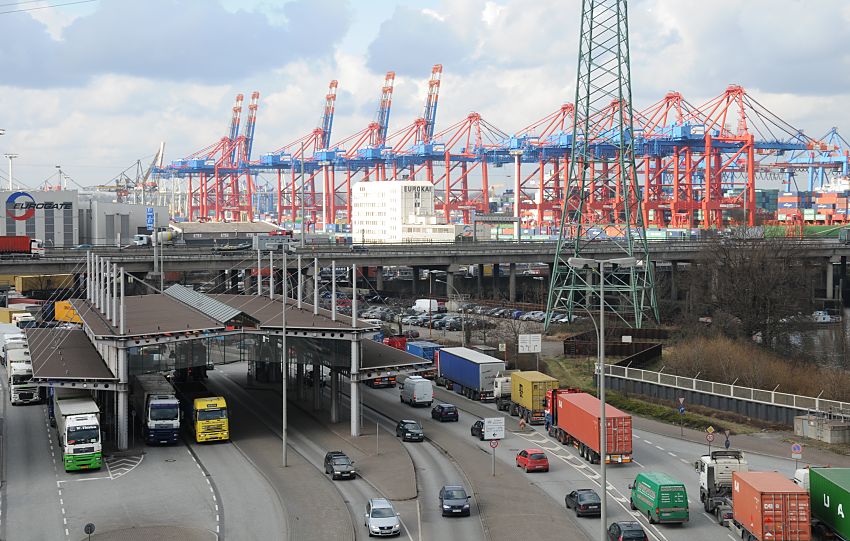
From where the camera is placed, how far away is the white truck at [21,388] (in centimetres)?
5303

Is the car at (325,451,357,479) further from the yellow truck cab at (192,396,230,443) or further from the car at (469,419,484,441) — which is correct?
the car at (469,419,484,441)

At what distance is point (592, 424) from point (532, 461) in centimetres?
266

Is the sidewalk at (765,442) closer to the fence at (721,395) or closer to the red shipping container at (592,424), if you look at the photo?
the fence at (721,395)

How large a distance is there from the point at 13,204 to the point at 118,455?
310ft

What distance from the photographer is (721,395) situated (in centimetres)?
5022

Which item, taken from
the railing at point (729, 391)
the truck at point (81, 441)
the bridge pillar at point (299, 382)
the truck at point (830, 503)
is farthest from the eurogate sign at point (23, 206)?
the truck at point (830, 503)

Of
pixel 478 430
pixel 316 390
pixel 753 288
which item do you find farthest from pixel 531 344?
pixel 753 288

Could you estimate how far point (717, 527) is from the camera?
31688mm

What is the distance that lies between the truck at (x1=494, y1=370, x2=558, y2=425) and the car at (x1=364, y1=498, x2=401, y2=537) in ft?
55.2

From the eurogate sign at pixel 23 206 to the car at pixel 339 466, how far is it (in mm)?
99175

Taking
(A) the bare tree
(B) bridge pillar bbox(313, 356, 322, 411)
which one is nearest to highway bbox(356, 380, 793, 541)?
(B) bridge pillar bbox(313, 356, 322, 411)

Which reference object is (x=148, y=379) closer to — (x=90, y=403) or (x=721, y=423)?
(x=90, y=403)

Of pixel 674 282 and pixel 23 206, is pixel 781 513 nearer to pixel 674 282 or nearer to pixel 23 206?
pixel 674 282

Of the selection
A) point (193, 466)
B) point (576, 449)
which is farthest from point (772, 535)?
point (193, 466)
